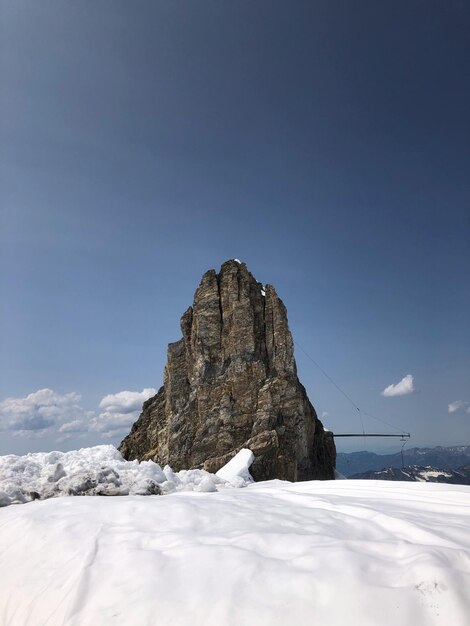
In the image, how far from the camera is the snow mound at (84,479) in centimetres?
693

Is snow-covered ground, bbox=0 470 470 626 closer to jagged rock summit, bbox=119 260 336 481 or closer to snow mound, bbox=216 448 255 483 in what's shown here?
snow mound, bbox=216 448 255 483

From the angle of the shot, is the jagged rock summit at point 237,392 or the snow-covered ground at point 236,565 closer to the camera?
the snow-covered ground at point 236,565

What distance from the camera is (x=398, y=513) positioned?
4.42 meters

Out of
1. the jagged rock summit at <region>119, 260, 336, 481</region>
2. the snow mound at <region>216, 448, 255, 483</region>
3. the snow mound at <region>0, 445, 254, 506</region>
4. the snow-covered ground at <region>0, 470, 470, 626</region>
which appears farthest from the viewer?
the jagged rock summit at <region>119, 260, 336, 481</region>

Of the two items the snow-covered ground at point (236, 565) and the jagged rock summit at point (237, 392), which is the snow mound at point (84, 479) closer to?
the snow-covered ground at point (236, 565)

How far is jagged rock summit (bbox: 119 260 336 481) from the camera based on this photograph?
4012 cm

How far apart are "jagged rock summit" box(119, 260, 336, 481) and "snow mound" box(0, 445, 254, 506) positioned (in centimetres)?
2722

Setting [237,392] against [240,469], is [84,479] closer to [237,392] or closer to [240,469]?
[240,469]

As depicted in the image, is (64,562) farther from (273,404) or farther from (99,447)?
(273,404)

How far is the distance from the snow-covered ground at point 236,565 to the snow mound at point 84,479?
178cm

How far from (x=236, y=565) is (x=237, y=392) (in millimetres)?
41162

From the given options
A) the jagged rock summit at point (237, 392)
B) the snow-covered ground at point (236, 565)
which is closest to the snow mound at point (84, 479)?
the snow-covered ground at point (236, 565)

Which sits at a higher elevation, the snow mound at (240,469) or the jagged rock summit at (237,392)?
the jagged rock summit at (237,392)

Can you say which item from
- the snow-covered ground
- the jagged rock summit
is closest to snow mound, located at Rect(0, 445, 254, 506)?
the snow-covered ground
